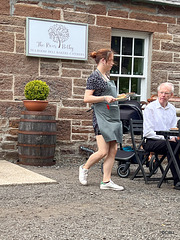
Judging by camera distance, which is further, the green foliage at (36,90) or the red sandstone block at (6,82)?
the red sandstone block at (6,82)

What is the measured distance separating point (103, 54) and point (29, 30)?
2.98 m

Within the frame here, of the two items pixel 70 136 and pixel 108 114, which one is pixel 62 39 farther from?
pixel 108 114

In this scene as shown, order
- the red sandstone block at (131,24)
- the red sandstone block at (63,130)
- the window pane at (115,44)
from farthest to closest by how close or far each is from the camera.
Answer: the window pane at (115,44) → the red sandstone block at (131,24) → the red sandstone block at (63,130)

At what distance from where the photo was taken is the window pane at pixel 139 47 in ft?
30.8

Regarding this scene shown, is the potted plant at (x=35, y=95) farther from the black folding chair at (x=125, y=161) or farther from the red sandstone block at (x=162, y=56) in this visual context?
the red sandstone block at (x=162, y=56)

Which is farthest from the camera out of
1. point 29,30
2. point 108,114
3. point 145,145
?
point 29,30

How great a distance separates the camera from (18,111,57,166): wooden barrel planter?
755 cm

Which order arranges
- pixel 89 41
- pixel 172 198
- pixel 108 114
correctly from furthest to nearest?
pixel 89 41 < pixel 108 114 < pixel 172 198

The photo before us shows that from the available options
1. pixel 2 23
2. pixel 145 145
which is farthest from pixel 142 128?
pixel 2 23

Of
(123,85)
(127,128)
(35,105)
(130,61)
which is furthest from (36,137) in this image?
(130,61)

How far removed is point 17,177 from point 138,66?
14.3ft

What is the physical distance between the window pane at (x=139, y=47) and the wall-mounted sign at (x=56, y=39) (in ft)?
4.17

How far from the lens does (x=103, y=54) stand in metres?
5.59

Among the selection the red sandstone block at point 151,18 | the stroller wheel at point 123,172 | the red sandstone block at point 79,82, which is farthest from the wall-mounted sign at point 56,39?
the stroller wheel at point 123,172
